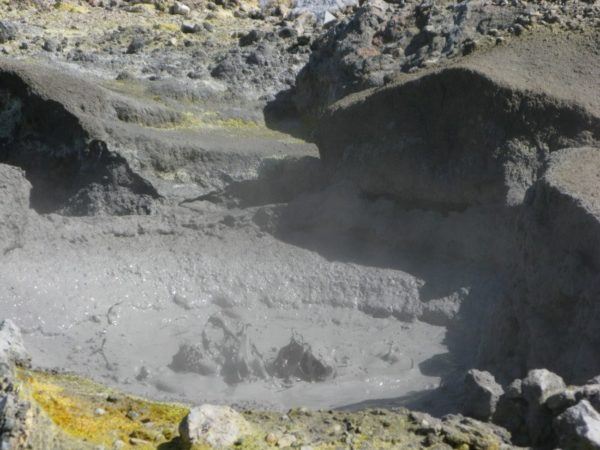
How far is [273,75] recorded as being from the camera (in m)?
10.5

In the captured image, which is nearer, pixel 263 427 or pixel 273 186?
pixel 263 427

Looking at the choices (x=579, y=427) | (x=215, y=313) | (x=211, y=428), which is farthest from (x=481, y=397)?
(x=215, y=313)

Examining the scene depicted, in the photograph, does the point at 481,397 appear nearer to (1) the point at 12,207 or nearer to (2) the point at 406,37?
(1) the point at 12,207

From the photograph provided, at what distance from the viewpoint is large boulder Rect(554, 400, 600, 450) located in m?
4.34

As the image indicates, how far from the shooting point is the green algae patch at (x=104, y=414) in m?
4.55

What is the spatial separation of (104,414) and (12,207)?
9.49ft

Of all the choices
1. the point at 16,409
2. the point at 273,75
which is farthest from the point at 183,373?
the point at 273,75

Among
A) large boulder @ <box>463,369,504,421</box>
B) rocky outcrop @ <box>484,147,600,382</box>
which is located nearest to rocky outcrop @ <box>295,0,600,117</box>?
rocky outcrop @ <box>484,147,600,382</box>

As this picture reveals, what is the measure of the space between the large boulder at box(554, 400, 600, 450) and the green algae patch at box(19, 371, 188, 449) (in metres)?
1.41

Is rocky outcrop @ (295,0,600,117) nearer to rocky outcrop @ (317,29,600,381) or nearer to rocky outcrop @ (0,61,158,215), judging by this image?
rocky outcrop @ (317,29,600,381)

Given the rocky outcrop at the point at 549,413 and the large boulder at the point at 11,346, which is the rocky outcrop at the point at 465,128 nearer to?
the rocky outcrop at the point at 549,413

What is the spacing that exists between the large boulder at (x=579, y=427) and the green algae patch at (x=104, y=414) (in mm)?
1411

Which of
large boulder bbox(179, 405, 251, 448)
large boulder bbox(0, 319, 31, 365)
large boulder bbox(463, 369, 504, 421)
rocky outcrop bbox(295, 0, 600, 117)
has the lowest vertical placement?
large boulder bbox(0, 319, 31, 365)

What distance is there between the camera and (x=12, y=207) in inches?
289
